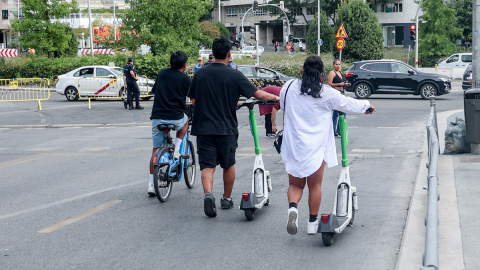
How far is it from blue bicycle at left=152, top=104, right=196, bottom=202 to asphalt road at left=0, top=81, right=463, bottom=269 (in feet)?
0.68

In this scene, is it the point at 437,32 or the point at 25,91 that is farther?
the point at 437,32

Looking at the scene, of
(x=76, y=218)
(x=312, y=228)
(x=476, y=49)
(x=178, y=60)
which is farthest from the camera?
(x=476, y=49)

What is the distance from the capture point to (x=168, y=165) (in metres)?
8.34

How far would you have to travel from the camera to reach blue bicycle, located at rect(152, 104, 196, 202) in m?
8.18

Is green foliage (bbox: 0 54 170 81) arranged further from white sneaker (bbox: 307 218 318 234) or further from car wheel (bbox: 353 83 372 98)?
white sneaker (bbox: 307 218 318 234)

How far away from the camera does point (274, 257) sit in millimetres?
6023

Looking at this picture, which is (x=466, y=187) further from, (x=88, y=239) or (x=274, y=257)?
(x=88, y=239)

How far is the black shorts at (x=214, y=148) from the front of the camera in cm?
743

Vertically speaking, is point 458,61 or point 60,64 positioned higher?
point 60,64

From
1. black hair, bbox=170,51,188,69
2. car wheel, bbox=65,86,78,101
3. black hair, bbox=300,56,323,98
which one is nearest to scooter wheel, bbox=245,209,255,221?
black hair, bbox=300,56,323,98

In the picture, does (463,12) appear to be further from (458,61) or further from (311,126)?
(311,126)

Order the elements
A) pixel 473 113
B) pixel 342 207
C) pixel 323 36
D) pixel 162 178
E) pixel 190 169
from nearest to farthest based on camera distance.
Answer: pixel 342 207 < pixel 162 178 < pixel 190 169 < pixel 473 113 < pixel 323 36

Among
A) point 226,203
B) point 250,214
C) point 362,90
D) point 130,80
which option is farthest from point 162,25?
point 250,214

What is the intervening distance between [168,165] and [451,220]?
3.29m
